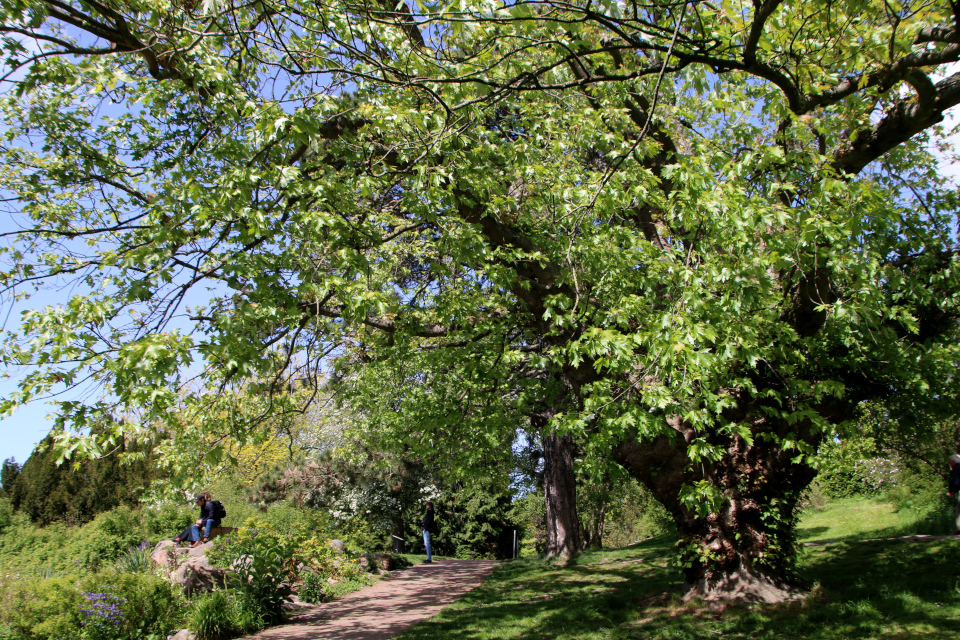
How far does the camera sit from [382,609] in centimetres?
936

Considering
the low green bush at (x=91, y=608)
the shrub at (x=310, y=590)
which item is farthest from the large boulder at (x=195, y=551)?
the low green bush at (x=91, y=608)

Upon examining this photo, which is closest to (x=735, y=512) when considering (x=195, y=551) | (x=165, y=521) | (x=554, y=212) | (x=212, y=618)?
(x=554, y=212)

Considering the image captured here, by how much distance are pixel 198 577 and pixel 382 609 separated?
2815mm

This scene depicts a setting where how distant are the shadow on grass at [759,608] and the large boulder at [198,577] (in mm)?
3077

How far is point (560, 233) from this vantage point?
7.50 m

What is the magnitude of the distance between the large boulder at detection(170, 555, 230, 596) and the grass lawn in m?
3.09

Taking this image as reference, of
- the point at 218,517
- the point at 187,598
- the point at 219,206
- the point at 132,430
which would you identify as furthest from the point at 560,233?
the point at 218,517

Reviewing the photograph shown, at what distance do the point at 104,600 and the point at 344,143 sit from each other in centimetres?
588

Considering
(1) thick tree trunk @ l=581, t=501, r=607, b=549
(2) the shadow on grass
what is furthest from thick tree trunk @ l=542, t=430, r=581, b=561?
(1) thick tree trunk @ l=581, t=501, r=607, b=549

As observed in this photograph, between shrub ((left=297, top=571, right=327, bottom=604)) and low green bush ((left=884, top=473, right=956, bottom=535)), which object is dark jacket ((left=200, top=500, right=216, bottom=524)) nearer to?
shrub ((left=297, top=571, right=327, bottom=604))

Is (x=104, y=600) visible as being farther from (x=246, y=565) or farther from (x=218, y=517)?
(x=218, y=517)

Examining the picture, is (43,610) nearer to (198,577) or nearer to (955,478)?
(198,577)

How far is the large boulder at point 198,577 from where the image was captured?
27.3 feet

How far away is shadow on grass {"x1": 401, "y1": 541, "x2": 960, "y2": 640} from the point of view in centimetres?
599
